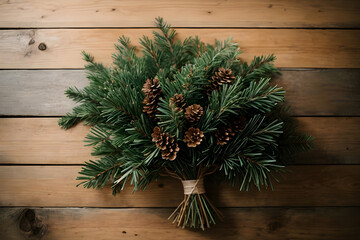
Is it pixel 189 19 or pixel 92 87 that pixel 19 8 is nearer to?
pixel 92 87

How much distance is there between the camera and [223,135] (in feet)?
2.16

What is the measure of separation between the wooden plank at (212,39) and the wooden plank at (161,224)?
45 centimetres

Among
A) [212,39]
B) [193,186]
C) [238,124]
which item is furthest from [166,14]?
[193,186]

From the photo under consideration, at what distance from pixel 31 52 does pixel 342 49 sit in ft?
3.17

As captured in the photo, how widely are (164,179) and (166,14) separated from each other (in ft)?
1.66

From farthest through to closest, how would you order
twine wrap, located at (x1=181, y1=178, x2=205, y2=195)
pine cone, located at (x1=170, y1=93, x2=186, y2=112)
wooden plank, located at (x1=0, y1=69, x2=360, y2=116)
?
wooden plank, located at (x1=0, y1=69, x2=360, y2=116) → twine wrap, located at (x1=181, y1=178, x2=205, y2=195) → pine cone, located at (x1=170, y1=93, x2=186, y2=112)

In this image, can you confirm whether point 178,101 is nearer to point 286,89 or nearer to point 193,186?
point 193,186

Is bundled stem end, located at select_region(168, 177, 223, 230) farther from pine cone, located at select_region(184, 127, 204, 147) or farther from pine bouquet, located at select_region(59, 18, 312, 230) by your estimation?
pine cone, located at select_region(184, 127, 204, 147)

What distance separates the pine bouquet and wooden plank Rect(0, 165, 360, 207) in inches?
1.8

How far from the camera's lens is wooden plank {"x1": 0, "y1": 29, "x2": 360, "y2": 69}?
0.83 metres

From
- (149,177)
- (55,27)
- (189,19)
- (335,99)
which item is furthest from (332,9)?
(55,27)

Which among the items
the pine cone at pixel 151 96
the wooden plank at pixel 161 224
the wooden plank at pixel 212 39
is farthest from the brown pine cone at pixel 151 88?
the wooden plank at pixel 161 224

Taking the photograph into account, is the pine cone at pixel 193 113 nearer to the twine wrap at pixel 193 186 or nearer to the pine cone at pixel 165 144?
the pine cone at pixel 165 144

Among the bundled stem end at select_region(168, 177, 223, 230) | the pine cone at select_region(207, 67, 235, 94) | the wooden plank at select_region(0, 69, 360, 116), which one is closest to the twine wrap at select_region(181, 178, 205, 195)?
the bundled stem end at select_region(168, 177, 223, 230)
